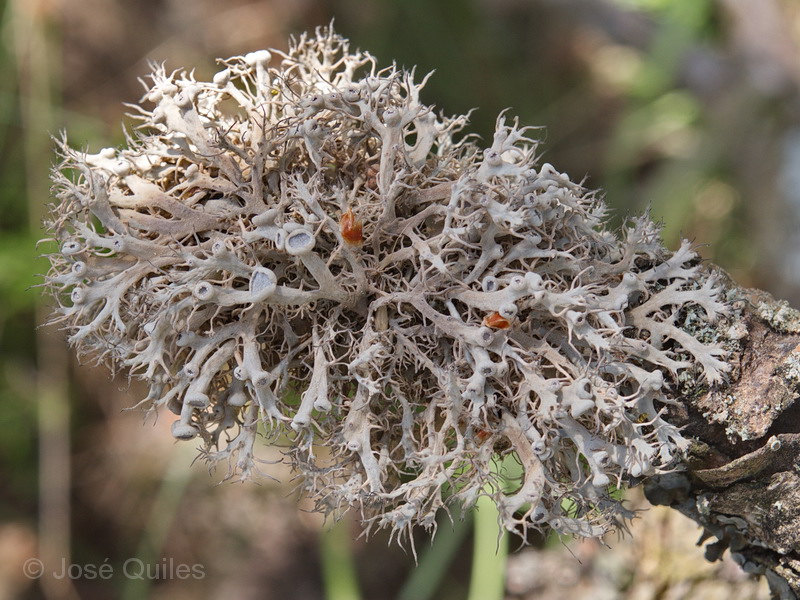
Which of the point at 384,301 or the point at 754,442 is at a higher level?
the point at 384,301

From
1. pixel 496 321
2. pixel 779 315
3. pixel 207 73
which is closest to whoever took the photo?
pixel 496 321

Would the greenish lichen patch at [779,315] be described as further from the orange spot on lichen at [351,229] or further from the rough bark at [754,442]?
the orange spot on lichen at [351,229]

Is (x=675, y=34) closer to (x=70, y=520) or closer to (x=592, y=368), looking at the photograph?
(x=592, y=368)

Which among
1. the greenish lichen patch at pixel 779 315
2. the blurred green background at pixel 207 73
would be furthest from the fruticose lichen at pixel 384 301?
the blurred green background at pixel 207 73

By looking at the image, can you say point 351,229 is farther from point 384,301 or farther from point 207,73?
point 207,73

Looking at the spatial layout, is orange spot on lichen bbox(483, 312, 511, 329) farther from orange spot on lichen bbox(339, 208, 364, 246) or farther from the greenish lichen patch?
the greenish lichen patch

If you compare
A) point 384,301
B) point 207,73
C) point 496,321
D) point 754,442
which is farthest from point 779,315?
point 207,73
